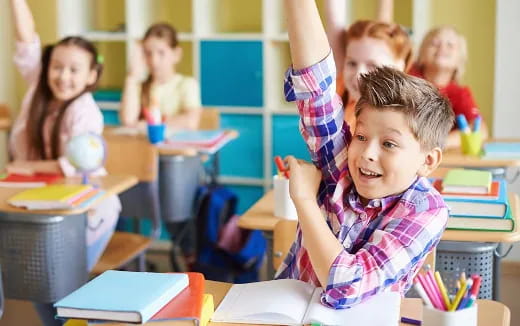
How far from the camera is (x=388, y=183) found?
1.76 meters

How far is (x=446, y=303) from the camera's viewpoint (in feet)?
5.18

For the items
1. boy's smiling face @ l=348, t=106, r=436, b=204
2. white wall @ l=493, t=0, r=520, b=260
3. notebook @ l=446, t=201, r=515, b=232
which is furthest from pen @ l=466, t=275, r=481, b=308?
white wall @ l=493, t=0, r=520, b=260

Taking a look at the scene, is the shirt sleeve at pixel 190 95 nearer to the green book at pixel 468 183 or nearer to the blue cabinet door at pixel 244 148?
the blue cabinet door at pixel 244 148

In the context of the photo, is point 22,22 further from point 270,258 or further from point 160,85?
point 270,258

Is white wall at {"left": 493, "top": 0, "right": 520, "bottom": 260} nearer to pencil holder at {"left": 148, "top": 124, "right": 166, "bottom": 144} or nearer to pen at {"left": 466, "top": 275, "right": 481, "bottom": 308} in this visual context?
pencil holder at {"left": 148, "top": 124, "right": 166, "bottom": 144}

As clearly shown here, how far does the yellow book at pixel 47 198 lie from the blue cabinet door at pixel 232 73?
7.71 feet

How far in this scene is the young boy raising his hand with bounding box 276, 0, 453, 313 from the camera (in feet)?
5.54

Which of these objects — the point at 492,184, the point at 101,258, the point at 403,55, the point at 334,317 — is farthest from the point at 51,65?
the point at 334,317

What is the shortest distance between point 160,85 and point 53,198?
229cm

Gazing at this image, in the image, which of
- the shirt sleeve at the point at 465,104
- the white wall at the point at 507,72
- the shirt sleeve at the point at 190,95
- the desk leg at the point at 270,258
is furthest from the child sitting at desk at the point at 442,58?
the desk leg at the point at 270,258

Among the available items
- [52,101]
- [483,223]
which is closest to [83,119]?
[52,101]

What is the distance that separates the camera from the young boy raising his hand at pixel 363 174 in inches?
66.4

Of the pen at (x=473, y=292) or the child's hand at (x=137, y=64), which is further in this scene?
the child's hand at (x=137, y=64)

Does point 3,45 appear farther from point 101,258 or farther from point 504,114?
point 504,114
